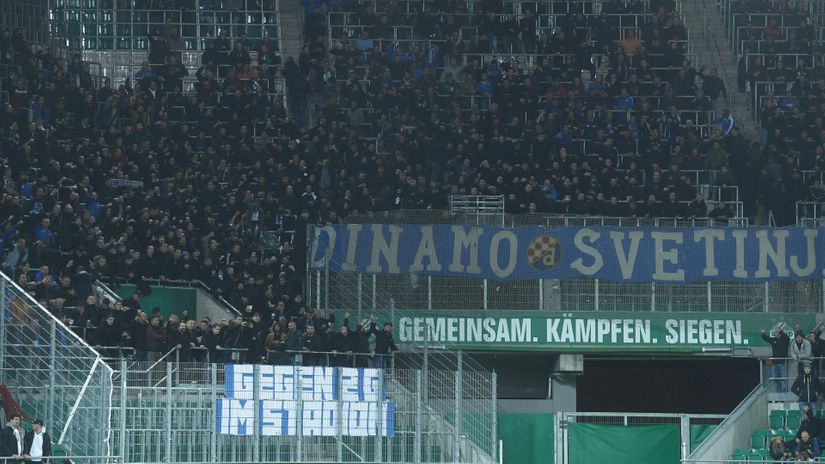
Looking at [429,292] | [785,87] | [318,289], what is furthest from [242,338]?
[785,87]

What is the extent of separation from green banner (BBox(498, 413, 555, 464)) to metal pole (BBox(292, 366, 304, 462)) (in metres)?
4.80

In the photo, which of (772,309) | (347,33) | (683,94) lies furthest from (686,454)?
(347,33)

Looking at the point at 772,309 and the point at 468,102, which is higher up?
the point at 468,102

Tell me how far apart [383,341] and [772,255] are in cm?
760

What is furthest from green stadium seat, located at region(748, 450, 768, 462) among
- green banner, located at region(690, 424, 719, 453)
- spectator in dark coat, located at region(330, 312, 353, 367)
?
spectator in dark coat, located at region(330, 312, 353, 367)

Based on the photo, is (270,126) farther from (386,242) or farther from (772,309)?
(772,309)

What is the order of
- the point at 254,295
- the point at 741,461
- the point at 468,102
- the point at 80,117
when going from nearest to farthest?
the point at 741,461, the point at 254,295, the point at 80,117, the point at 468,102

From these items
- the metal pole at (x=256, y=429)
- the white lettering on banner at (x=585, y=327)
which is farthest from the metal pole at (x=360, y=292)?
the metal pole at (x=256, y=429)

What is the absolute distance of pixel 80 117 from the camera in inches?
1339

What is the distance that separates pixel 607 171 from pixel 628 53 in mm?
5337

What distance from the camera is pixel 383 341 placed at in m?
29.2

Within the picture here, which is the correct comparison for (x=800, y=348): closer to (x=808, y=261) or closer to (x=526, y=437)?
(x=808, y=261)

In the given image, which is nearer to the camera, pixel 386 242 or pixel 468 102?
pixel 386 242

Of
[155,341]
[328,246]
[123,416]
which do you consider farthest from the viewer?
[328,246]
